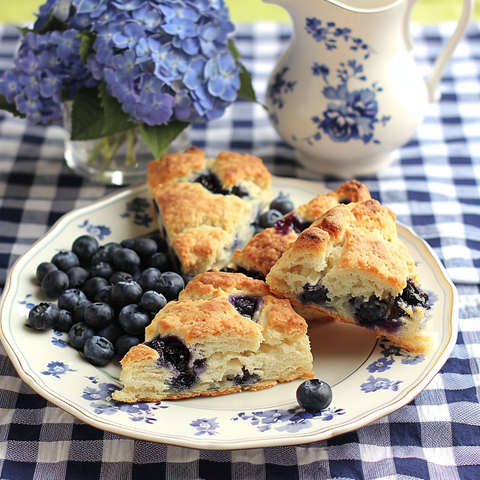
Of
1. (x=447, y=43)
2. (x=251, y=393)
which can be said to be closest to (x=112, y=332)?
(x=251, y=393)

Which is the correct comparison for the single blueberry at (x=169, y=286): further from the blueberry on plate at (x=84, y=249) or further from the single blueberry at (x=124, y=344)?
the blueberry on plate at (x=84, y=249)

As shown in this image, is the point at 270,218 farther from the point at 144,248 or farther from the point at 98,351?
the point at 98,351

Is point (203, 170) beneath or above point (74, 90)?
beneath

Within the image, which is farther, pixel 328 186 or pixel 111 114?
pixel 328 186

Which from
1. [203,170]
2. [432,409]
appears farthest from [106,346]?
[432,409]

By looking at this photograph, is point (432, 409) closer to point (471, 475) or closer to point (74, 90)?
point (471, 475)

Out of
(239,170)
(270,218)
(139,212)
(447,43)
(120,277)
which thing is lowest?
(139,212)

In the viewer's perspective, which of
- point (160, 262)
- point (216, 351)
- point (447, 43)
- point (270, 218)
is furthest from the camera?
point (447, 43)
